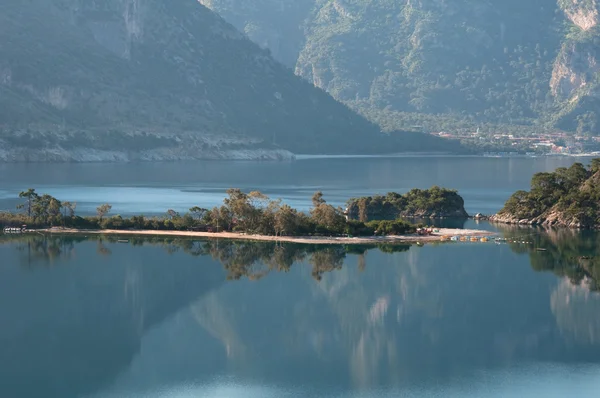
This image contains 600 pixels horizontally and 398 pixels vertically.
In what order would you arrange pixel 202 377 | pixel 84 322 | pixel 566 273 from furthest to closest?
pixel 566 273, pixel 84 322, pixel 202 377

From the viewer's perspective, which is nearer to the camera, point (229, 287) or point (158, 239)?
point (229, 287)

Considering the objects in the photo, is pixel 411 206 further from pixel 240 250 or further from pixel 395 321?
pixel 395 321

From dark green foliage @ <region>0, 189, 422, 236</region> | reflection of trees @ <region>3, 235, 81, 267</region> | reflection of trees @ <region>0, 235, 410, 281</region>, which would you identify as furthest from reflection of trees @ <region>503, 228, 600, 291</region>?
reflection of trees @ <region>3, 235, 81, 267</region>

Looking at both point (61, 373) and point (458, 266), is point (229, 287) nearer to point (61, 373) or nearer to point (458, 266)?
point (458, 266)

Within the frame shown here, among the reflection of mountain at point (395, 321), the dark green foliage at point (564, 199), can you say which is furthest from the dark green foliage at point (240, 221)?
the dark green foliage at point (564, 199)

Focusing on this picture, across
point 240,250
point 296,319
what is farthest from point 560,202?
point 296,319

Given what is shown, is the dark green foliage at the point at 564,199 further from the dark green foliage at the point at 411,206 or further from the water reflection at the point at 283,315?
the water reflection at the point at 283,315

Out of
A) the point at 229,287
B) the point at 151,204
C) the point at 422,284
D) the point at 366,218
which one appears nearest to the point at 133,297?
the point at 229,287

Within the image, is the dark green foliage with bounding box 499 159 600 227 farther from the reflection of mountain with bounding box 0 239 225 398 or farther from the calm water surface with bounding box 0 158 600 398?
the reflection of mountain with bounding box 0 239 225 398
